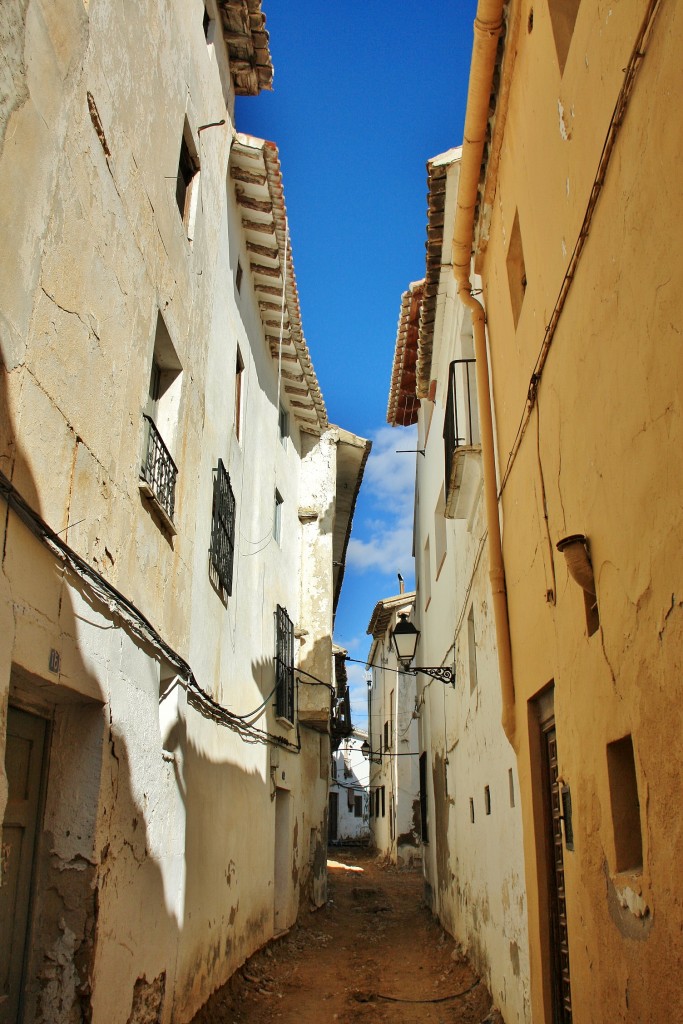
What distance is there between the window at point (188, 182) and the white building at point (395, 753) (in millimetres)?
16306

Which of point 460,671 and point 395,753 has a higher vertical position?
point 460,671

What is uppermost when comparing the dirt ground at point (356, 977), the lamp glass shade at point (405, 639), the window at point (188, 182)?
the window at point (188, 182)

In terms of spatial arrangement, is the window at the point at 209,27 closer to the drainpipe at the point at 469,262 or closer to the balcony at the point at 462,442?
the drainpipe at the point at 469,262

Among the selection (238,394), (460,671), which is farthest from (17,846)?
(238,394)

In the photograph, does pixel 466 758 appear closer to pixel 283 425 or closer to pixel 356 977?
pixel 356 977

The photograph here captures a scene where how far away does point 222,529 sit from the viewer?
901cm

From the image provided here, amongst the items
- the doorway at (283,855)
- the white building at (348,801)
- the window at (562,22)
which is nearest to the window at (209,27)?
the window at (562,22)

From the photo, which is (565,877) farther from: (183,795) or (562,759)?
(183,795)

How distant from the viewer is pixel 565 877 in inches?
187

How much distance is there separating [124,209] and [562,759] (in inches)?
176

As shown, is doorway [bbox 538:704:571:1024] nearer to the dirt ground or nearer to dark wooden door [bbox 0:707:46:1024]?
the dirt ground

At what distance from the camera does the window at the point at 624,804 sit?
3750mm

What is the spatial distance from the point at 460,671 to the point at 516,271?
551 cm

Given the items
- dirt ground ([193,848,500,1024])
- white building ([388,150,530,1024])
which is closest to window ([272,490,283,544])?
white building ([388,150,530,1024])
